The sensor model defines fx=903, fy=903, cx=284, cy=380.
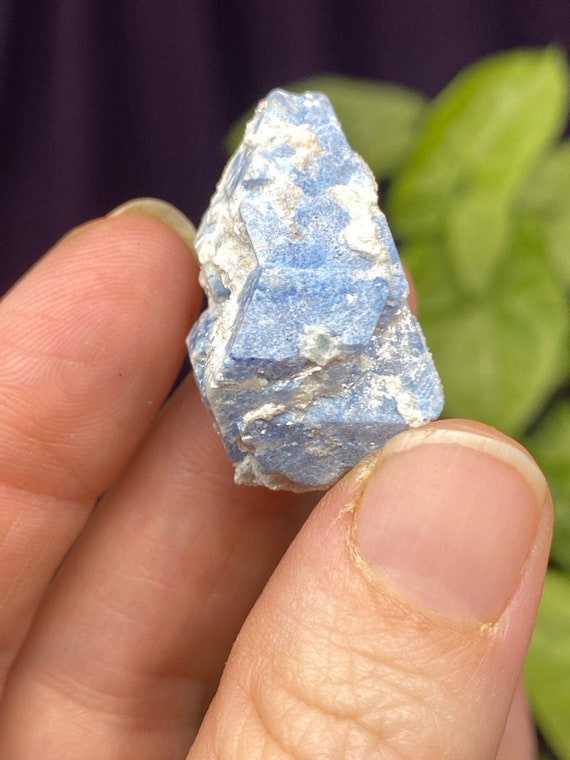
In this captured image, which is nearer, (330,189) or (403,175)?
(330,189)

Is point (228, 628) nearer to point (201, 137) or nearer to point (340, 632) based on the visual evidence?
point (340, 632)

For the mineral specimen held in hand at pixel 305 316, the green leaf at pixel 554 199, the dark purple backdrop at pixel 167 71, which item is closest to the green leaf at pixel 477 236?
the green leaf at pixel 554 199

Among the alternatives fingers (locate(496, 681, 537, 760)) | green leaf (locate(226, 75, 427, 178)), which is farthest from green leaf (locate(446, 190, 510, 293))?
fingers (locate(496, 681, 537, 760))

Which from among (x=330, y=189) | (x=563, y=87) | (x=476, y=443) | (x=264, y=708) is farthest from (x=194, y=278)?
(x=563, y=87)

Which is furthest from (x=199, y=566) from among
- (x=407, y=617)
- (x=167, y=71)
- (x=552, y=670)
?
(x=167, y=71)

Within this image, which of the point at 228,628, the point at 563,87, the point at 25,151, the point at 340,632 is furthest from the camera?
the point at 25,151

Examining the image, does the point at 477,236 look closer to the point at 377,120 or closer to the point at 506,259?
the point at 506,259

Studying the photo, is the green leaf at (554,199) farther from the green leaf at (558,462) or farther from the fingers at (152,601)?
the fingers at (152,601)
